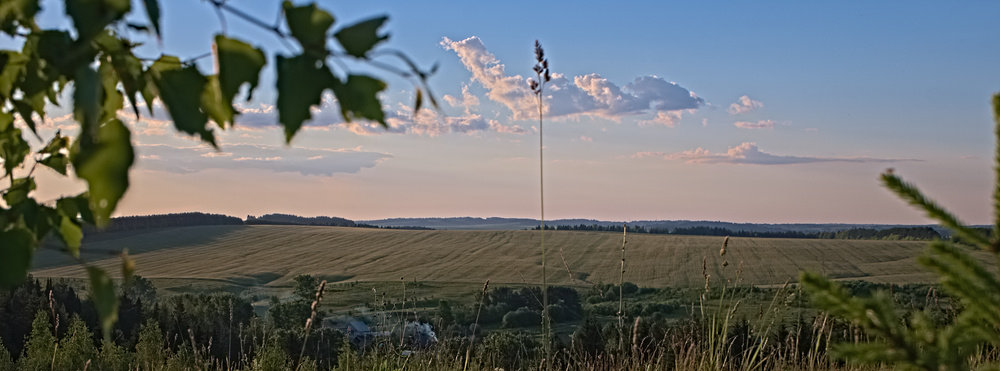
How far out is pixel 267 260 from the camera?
49.3 meters

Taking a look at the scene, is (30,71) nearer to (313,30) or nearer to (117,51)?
(117,51)

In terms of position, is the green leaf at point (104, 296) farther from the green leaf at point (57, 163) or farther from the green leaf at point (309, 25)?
the green leaf at point (57, 163)

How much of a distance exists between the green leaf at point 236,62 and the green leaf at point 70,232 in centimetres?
92

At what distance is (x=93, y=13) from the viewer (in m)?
1.01

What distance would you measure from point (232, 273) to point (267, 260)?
239 inches

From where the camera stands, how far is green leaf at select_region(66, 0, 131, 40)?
1000mm

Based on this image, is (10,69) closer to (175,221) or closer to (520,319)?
(520,319)

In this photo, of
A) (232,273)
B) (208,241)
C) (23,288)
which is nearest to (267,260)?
(232,273)

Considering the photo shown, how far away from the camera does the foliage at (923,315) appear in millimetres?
975

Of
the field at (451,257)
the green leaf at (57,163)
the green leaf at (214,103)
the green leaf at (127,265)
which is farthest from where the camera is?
the field at (451,257)

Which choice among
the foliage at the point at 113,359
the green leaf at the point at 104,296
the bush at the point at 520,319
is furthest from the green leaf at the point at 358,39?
the bush at the point at 520,319

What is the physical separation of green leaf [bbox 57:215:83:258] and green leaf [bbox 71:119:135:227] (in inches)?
30.5

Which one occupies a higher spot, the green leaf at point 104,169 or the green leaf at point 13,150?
the green leaf at point 13,150

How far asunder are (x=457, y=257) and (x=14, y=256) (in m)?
49.0
